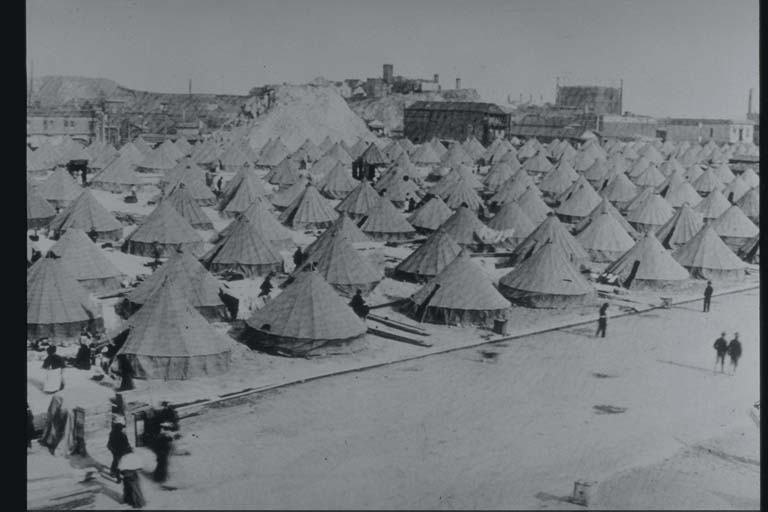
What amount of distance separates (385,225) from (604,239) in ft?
21.6

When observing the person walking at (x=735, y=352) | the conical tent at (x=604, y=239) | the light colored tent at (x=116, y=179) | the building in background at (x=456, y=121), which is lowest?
the person walking at (x=735, y=352)

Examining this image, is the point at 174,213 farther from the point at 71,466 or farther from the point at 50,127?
the point at 50,127

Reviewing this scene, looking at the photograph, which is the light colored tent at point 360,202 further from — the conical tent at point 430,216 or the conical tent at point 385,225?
the conical tent at point 385,225

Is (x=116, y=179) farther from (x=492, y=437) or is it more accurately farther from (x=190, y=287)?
(x=492, y=437)

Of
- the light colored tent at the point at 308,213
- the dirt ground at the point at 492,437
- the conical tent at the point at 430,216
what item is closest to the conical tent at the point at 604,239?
the conical tent at the point at 430,216

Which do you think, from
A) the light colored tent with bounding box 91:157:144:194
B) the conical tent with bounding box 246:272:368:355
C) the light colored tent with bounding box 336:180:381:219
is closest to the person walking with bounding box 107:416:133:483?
the conical tent with bounding box 246:272:368:355

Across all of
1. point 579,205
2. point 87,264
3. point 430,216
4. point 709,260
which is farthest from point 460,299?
point 579,205

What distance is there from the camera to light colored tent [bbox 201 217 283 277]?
801 inches

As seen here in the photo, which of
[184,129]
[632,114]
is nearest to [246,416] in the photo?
[184,129]

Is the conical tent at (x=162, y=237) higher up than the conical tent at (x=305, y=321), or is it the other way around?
the conical tent at (x=162, y=237)

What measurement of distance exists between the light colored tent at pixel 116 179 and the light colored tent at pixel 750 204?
23.5m

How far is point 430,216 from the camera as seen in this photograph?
27.3 meters

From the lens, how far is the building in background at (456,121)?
55.5 metres

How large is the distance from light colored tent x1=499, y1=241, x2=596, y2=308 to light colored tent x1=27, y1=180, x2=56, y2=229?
1397cm
